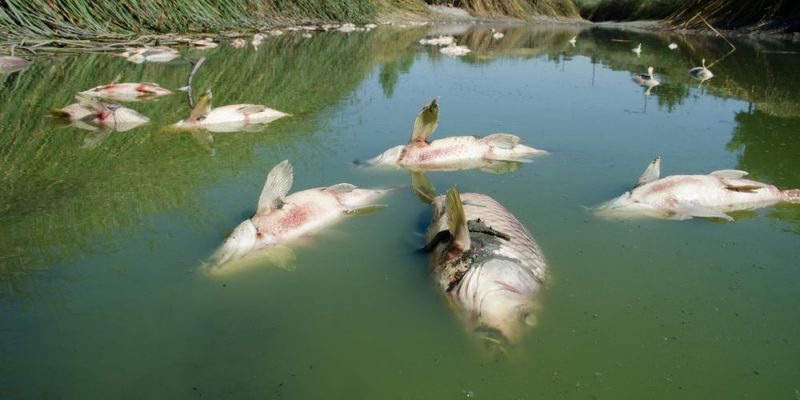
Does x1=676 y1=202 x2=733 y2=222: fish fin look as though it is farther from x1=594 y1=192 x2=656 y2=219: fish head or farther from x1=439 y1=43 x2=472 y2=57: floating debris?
x1=439 y1=43 x2=472 y2=57: floating debris

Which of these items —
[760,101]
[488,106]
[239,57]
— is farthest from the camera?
[239,57]

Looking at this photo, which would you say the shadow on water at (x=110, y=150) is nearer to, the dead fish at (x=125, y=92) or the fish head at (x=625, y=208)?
the dead fish at (x=125, y=92)

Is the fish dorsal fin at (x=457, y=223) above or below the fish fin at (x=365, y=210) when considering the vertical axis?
above

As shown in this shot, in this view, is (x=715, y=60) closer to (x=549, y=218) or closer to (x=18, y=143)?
(x=549, y=218)

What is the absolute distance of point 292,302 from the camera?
6.64 ft

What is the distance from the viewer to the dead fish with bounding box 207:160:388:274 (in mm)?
2344

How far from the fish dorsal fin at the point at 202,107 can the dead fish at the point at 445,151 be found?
1450 millimetres

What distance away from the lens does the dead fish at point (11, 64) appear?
634 centimetres

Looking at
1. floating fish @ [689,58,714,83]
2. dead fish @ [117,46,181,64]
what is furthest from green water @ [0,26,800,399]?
dead fish @ [117,46,181,64]

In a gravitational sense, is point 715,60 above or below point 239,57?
below

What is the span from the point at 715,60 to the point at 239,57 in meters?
7.33

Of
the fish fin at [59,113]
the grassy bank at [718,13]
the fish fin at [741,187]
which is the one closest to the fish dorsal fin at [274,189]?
the fish fin at [741,187]

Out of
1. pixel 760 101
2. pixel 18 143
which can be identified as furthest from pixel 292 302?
pixel 760 101

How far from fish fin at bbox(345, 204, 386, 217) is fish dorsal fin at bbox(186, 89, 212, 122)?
6.41 ft
